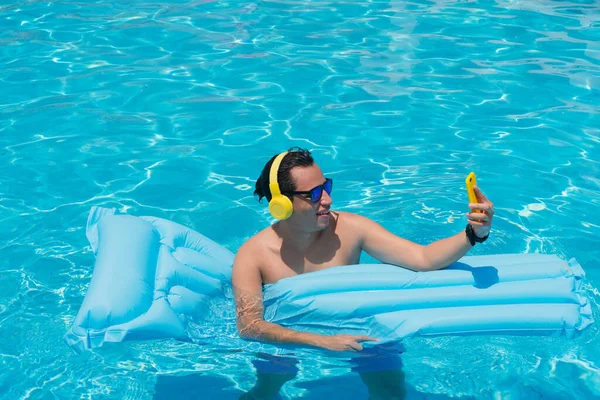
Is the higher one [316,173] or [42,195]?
[316,173]

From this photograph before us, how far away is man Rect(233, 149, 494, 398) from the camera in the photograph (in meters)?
3.61

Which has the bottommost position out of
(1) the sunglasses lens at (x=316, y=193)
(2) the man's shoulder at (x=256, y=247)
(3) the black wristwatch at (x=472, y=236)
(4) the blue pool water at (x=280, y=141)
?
(4) the blue pool water at (x=280, y=141)

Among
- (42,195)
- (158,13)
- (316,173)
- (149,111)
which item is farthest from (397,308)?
(158,13)

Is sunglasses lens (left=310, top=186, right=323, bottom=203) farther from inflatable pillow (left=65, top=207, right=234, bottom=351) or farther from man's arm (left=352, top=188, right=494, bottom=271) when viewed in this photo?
inflatable pillow (left=65, top=207, right=234, bottom=351)

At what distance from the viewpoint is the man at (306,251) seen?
3609mm

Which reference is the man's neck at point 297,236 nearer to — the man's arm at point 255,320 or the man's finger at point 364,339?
the man's arm at point 255,320

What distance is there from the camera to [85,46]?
8.77 m

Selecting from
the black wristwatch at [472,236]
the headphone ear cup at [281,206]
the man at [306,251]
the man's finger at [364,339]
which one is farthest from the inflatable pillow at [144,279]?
the black wristwatch at [472,236]

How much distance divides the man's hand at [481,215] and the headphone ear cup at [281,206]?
773 mm

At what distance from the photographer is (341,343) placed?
11.3ft

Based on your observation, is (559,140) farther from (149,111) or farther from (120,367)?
(120,367)

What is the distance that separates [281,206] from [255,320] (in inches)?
20.6

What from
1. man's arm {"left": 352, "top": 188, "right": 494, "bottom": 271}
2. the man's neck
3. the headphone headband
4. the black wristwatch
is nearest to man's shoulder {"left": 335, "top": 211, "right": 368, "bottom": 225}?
man's arm {"left": 352, "top": 188, "right": 494, "bottom": 271}

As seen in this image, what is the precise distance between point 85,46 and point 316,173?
5.80 metres
